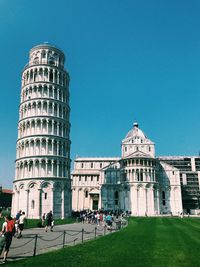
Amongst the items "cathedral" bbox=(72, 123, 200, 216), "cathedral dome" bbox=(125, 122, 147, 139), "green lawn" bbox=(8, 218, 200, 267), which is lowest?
"green lawn" bbox=(8, 218, 200, 267)

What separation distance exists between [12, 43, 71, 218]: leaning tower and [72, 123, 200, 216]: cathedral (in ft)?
88.7

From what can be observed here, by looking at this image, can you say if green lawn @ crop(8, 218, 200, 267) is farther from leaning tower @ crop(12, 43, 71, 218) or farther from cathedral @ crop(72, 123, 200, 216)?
cathedral @ crop(72, 123, 200, 216)

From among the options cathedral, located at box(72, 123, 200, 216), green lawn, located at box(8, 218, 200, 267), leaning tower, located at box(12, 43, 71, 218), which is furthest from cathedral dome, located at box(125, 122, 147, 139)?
green lawn, located at box(8, 218, 200, 267)

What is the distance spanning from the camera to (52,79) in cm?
6712

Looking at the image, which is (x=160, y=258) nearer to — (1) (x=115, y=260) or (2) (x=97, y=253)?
(1) (x=115, y=260)

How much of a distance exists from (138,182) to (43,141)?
3481cm

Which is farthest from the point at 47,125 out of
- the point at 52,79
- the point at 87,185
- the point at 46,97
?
the point at 87,185

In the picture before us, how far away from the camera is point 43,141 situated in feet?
202

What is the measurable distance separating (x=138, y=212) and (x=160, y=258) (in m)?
68.0

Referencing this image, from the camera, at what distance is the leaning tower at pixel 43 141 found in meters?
58.8

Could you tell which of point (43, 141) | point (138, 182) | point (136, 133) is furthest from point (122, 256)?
point (136, 133)

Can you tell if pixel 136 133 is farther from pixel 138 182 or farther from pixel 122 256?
pixel 122 256

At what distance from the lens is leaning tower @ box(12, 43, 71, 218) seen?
5875cm

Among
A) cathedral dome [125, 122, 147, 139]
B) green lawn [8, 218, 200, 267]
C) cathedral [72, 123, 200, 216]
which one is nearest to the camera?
green lawn [8, 218, 200, 267]
